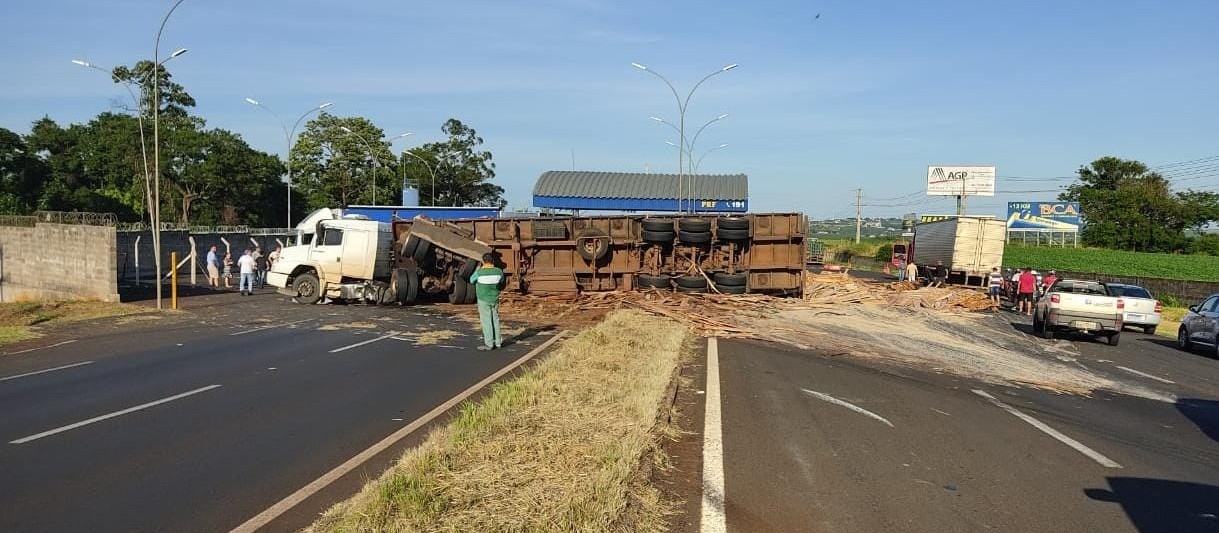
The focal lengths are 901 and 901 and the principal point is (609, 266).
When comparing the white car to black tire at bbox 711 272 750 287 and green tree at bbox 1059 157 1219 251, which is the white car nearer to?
black tire at bbox 711 272 750 287

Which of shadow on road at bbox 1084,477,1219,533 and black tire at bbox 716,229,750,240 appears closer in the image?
shadow on road at bbox 1084,477,1219,533

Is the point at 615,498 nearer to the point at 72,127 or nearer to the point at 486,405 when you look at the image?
the point at 486,405

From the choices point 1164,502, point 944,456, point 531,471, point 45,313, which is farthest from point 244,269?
point 1164,502

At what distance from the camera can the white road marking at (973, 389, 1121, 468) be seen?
8.34 m

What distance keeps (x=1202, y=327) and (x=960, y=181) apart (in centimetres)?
7411

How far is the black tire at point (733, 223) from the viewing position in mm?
25656

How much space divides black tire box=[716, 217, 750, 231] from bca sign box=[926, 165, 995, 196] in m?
71.8

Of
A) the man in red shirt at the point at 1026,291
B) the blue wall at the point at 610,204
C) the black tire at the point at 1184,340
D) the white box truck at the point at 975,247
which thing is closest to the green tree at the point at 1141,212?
the blue wall at the point at 610,204

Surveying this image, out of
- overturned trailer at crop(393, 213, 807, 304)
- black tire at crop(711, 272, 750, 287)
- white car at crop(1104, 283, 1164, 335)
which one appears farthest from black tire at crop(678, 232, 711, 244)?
white car at crop(1104, 283, 1164, 335)

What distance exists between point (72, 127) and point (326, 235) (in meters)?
64.4

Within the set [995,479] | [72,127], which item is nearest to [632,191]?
[72,127]

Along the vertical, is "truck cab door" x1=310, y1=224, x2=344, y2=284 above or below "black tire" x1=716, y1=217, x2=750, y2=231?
below

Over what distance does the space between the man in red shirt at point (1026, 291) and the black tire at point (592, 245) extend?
14319 mm

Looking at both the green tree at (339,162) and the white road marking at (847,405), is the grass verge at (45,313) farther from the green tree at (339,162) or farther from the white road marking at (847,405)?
the green tree at (339,162)
